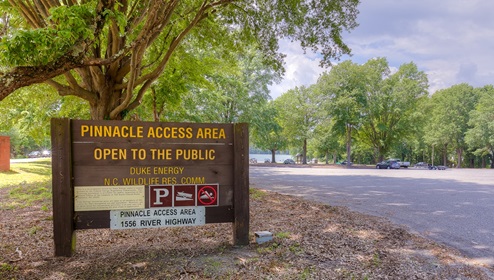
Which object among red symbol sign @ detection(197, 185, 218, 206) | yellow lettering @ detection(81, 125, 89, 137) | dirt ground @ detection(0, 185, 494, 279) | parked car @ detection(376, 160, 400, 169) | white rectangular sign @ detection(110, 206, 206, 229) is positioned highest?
yellow lettering @ detection(81, 125, 89, 137)

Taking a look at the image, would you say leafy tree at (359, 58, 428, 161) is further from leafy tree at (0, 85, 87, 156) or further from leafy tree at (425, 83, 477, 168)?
leafy tree at (0, 85, 87, 156)

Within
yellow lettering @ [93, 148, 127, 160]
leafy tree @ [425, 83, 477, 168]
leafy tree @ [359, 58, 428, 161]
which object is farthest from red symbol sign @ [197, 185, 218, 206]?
leafy tree @ [425, 83, 477, 168]

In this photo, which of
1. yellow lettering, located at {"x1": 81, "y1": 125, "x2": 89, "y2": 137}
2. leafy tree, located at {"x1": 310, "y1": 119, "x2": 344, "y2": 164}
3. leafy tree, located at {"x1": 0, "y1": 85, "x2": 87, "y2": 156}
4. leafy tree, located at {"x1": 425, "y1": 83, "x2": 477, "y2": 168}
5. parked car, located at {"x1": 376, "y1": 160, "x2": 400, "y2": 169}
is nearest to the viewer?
yellow lettering, located at {"x1": 81, "y1": 125, "x2": 89, "y2": 137}

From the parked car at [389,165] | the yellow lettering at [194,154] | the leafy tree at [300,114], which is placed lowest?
the parked car at [389,165]

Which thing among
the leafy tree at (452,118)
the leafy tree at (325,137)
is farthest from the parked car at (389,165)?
the leafy tree at (452,118)

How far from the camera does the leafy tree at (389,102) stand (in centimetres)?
4428

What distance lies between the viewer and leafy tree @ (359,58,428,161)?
145 feet

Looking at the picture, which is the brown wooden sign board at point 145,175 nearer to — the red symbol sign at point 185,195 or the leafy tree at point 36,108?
the red symbol sign at point 185,195

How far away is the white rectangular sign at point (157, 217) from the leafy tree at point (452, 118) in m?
57.2

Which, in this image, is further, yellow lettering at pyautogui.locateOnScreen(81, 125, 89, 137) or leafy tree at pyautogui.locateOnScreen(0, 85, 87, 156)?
leafy tree at pyautogui.locateOnScreen(0, 85, 87, 156)

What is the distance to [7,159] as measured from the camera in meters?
19.6

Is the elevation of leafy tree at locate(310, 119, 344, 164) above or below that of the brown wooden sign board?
above

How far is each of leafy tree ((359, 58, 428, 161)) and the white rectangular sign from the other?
4158 cm

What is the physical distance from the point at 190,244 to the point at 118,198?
126 centimetres
